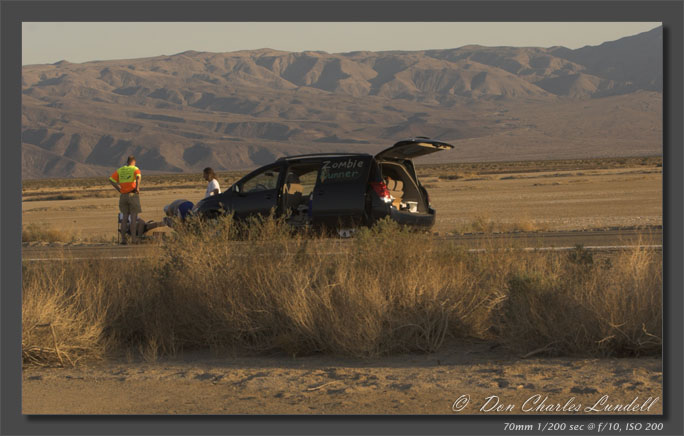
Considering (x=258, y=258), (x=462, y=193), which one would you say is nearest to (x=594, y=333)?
(x=258, y=258)

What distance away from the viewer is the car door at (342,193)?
50.0ft

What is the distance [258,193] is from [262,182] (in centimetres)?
52

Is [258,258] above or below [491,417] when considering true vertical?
above

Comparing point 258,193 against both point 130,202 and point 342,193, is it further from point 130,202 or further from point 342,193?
point 130,202

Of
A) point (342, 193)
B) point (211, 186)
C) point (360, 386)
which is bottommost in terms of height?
point (360, 386)

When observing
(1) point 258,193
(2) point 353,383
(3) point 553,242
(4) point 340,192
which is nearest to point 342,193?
(4) point 340,192

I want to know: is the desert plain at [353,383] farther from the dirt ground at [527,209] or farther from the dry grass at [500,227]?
the dirt ground at [527,209]

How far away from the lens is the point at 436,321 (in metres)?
9.49

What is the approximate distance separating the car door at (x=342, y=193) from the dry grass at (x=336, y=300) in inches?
167

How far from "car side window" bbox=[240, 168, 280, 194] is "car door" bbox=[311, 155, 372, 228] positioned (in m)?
1.20

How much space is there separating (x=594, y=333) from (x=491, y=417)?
339 cm

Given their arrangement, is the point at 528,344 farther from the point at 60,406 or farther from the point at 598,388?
the point at 60,406

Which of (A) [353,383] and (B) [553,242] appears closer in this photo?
(A) [353,383]

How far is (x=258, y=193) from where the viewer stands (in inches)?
635
